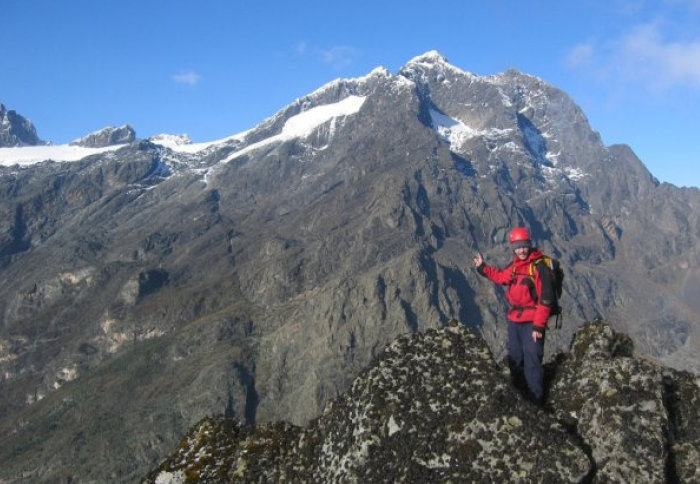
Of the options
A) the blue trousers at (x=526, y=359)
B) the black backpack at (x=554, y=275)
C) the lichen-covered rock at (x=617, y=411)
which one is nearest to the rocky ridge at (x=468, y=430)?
the lichen-covered rock at (x=617, y=411)

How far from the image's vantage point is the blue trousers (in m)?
17.2

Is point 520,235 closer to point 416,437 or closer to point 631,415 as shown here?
point 631,415

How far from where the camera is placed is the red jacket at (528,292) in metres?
17.7

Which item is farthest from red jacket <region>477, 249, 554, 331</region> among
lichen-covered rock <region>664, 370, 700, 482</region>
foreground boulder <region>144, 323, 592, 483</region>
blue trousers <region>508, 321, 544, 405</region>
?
lichen-covered rock <region>664, 370, 700, 482</region>

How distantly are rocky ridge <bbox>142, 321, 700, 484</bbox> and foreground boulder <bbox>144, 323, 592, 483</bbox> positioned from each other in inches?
1.0

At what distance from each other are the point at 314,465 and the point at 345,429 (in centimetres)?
110

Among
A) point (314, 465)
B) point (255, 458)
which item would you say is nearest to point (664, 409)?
point (314, 465)

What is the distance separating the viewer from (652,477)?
14297 millimetres

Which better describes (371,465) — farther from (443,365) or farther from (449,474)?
(443,365)

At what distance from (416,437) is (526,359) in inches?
178

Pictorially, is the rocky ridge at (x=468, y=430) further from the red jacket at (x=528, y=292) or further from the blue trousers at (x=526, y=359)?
the red jacket at (x=528, y=292)

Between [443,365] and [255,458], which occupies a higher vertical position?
[443,365]

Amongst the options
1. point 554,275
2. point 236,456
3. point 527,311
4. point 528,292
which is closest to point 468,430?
point 527,311

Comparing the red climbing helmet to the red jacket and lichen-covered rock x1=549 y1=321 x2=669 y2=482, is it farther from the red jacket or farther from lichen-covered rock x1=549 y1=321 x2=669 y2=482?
lichen-covered rock x1=549 y1=321 x2=669 y2=482
